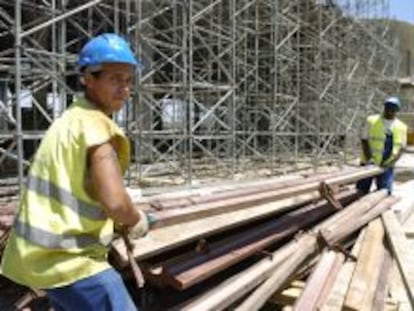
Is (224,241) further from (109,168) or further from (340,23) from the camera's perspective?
(340,23)

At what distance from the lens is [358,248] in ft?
17.4

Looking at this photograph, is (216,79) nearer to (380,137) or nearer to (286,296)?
(380,137)

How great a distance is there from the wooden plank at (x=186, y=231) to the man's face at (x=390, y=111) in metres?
2.56

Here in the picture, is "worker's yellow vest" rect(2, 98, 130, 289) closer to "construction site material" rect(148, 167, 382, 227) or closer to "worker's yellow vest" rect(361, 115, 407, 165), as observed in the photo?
"construction site material" rect(148, 167, 382, 227)

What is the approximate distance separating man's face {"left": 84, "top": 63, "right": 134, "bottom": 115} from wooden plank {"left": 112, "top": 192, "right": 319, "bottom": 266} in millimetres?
1226

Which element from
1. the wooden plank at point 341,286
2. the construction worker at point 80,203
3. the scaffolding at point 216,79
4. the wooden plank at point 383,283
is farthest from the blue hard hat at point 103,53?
the scaffolding at point 216,79

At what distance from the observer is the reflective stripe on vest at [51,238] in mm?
2283

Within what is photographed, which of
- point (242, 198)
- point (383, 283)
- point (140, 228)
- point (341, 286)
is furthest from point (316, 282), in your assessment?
point (140, 228)

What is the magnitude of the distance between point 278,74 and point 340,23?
4285 mm

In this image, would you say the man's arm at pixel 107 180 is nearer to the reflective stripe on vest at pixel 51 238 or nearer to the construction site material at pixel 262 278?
the reflective stripe on vest at pixel 51 238

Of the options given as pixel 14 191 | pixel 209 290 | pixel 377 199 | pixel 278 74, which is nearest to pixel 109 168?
pixel 209 290

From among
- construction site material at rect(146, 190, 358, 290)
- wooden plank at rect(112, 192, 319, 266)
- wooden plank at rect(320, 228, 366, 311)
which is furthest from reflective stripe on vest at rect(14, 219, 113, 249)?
wooden plank at rect(320, 228, 366, 311)

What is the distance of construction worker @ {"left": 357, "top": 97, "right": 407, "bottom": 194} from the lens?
7527 millimetres

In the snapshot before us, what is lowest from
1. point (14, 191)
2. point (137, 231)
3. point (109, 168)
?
point (14, 191)
